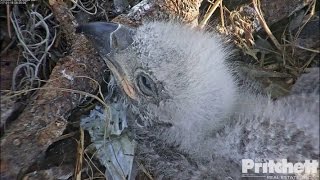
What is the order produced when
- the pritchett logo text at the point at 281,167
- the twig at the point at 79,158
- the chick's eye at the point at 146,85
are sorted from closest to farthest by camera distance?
the pritchett logo text at the point at 281,167
the chick's eye at the point at 146,85
the twig at the point at 79,158

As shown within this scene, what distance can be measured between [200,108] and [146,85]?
0.23 metres

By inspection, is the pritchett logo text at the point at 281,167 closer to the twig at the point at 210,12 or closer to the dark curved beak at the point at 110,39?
the dark curved beak at the point at 110,39

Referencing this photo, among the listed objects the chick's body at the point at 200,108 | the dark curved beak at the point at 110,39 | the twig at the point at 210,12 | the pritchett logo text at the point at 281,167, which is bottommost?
the pritchett logo text at the point at 281,167

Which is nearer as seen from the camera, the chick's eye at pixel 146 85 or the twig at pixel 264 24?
the chick's eye at pixel 146 85

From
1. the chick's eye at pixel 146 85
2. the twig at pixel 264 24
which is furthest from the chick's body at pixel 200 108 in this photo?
the twig at pixel 264 24

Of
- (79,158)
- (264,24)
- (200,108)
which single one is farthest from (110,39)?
(264,24)

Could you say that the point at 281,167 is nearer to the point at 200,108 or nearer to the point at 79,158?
the point at 200,108

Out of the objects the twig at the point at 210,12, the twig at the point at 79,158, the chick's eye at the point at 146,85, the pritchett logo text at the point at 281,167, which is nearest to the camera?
the pritchett logo text at the point at 281,167

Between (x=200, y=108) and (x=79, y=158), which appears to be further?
(x=79, y=158)

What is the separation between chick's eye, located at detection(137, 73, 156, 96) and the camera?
85.0 inches

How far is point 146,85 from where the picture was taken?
2.18m

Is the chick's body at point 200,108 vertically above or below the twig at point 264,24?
below

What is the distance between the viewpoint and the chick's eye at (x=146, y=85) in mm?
2160

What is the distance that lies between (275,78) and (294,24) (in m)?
0.30
